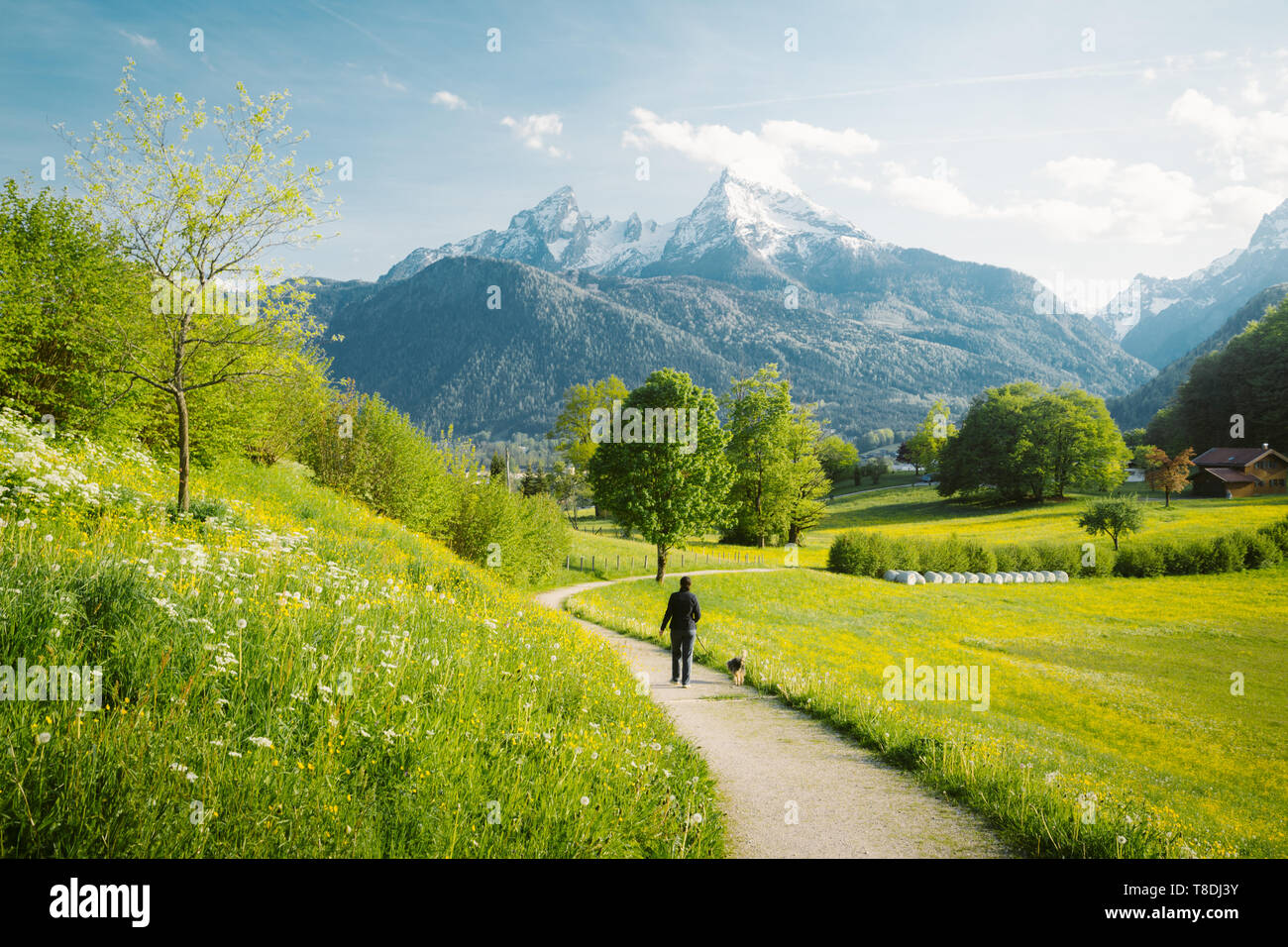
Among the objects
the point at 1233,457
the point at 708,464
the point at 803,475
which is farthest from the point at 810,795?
the point at 1233,457

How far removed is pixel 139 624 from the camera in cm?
529

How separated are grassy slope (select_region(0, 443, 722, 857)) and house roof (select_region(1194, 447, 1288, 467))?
4352 inches

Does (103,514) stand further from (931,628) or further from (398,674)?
(931,628)

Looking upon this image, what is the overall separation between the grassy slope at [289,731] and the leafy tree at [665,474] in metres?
27.6

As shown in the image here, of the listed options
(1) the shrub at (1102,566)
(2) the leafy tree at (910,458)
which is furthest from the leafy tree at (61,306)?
(2) the leafy tree at (910,458)

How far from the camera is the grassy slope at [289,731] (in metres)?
3.64

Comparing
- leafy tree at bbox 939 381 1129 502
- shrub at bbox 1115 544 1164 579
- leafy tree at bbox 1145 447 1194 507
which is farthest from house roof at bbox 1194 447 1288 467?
shrub at bbox 1115 544 1164 579

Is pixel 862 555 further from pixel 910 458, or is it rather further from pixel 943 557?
pixel 910 458

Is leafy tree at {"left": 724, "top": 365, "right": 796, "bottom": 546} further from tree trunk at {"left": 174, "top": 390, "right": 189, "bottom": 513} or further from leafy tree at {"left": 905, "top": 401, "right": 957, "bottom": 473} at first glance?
leafy tree at {"left": 905, "top": 401, "right": 957, "bottom": 473}

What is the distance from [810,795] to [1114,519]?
6632cm

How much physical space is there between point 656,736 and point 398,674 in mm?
3704

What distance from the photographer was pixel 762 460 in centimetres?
5888

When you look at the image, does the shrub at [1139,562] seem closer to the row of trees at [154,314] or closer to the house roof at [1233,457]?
the house roof at [1233,457]
